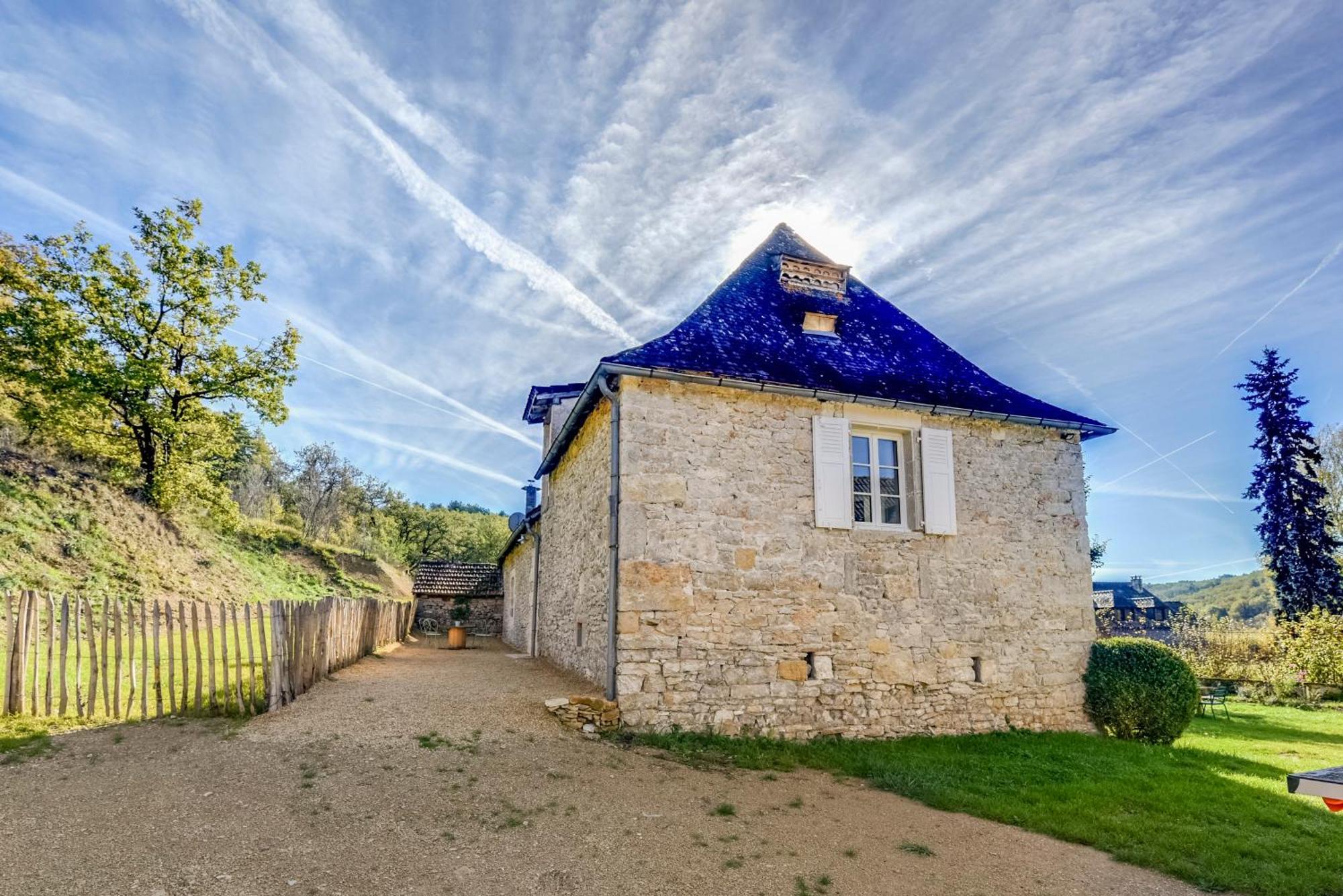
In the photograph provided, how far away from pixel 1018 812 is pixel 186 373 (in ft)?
69.3

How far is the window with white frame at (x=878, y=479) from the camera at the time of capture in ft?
26.9

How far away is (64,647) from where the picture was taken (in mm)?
6059

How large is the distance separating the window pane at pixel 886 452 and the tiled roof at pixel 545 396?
266 inches

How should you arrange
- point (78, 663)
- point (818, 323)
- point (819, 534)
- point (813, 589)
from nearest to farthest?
point (78, 663) → point (813, 589) → point (819, 534) → point (818, 323)

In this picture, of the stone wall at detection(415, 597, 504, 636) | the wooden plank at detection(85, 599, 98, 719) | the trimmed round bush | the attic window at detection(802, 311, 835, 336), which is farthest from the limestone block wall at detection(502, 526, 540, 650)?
Result: the trimmed round bush

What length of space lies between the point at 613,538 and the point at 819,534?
2410mm

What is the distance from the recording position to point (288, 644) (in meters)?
7.29

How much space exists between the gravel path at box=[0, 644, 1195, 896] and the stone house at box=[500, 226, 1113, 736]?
4.59 ft

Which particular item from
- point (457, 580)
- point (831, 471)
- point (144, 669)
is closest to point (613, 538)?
point (831, 471)

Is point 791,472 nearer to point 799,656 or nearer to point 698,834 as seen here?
point 799,656

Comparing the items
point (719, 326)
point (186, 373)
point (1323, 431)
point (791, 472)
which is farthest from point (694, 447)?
point (1323, 431)

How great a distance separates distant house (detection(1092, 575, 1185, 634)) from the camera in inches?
981

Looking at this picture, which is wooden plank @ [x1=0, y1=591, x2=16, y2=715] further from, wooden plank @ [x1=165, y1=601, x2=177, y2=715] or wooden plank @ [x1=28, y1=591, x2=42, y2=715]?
wooden plank @ [x1=165, y1=601, x2=177, y2=715]

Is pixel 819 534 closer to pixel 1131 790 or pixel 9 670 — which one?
pixel 1131 790
